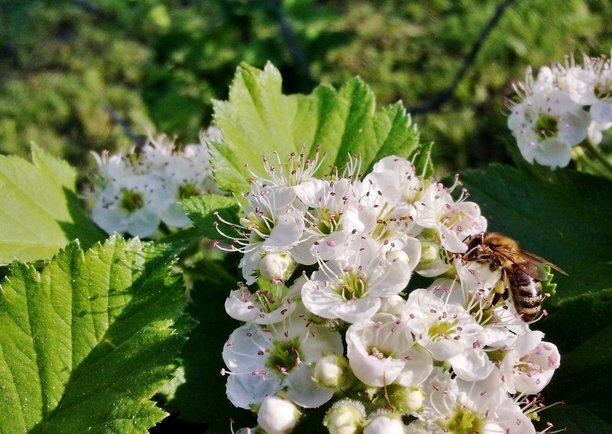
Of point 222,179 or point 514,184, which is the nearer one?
point 222,179

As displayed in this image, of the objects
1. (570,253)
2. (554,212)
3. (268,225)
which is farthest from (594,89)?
(268,225)

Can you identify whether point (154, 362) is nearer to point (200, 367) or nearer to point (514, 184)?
point (200, 367)

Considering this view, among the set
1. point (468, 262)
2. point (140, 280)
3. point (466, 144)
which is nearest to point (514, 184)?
point (468, 262)

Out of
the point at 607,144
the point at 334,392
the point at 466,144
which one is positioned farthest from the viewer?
the point at 466,144

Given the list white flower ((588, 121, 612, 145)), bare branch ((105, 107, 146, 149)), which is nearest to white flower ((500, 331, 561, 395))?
white flower ((588, 121, 612, 145))

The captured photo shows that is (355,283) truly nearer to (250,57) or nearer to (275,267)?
(275,267)

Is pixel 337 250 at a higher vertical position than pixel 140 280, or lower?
higher

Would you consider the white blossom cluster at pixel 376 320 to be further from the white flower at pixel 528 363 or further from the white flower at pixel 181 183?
the white flower at pixel 181 183
